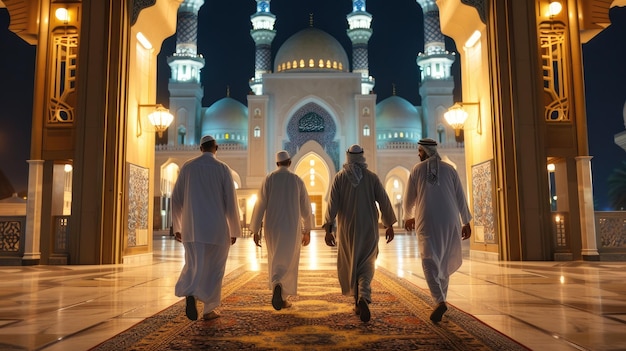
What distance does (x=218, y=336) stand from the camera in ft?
7.75

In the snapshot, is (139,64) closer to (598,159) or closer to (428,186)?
(428,186)

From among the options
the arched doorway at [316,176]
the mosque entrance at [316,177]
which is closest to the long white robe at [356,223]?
the arched doorway at [316,176]

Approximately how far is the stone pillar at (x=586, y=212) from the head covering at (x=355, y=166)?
4.44 m

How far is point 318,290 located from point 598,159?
775 inches

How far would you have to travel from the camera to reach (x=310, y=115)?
24.6 metres

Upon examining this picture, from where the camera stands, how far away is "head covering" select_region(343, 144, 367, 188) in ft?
10.7

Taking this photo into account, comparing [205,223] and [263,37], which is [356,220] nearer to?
[205,223]

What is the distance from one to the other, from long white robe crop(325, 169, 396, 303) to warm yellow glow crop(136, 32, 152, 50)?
5314mm

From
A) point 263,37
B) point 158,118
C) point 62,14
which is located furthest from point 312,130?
point 62,14

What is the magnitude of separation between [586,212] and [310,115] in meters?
18.6

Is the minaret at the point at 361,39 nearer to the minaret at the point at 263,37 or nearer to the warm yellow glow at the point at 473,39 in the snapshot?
the minaret at the point at 263,37

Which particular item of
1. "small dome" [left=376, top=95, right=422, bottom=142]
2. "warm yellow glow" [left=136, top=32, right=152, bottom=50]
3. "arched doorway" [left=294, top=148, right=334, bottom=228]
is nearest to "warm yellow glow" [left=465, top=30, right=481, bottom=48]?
"warm yellow glow" [left=136, top=32, right=152, bottom=50]

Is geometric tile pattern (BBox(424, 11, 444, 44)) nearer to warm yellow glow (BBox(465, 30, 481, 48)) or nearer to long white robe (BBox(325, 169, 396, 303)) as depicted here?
warm yellow glow (BBox(465, 30, 481, 48))

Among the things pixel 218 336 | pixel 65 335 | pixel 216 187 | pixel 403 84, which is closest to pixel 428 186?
pixel 216 187
